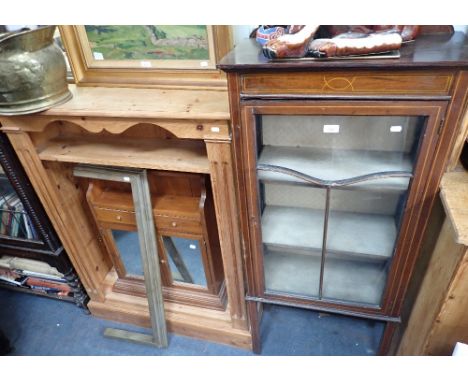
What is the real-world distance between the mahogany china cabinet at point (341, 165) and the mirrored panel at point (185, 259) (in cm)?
32

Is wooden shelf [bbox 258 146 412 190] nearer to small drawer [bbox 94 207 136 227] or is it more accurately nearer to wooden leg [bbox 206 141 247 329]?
wooden leg [bbox 206 141 247 329]

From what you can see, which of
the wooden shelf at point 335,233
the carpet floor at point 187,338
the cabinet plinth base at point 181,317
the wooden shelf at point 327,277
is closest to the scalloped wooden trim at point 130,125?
the wooden shelf at point 335,233

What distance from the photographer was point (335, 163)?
3.78 feet

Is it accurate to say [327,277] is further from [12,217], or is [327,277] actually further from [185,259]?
[12,217]

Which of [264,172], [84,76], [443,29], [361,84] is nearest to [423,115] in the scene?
[361,84]

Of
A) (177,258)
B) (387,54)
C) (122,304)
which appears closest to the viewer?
(387,54)

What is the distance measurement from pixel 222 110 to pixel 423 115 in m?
0.57

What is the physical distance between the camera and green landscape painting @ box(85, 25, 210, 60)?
125cm

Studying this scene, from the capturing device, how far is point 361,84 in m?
0.89

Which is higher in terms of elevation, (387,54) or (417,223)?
(387,54)

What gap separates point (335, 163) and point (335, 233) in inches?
12.5

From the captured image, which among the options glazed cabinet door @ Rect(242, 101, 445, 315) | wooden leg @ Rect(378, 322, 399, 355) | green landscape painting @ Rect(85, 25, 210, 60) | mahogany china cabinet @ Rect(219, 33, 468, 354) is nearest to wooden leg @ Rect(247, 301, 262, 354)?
mahogany china cabinet @ Rect(219, 33, 468, 354)

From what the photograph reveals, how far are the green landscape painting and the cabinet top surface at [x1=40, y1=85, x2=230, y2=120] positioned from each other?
126mm
